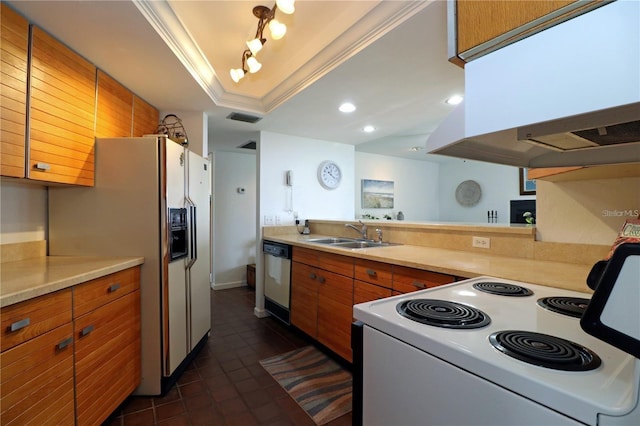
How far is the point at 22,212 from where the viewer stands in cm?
183

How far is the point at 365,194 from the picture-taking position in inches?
225

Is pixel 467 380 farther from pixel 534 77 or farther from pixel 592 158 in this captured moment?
pixel 592 158

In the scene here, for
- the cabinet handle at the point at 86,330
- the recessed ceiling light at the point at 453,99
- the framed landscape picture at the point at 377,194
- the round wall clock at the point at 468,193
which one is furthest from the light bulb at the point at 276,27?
the round wall clock at the point at 468,193

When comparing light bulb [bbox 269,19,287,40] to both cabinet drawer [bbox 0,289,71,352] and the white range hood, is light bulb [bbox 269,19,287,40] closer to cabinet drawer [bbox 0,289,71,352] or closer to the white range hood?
the white range hood

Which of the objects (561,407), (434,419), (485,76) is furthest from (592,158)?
(434,419)

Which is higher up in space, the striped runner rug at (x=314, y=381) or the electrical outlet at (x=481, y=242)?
the electrical outlet at (x=481, y=242)

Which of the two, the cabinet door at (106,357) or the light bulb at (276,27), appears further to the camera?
the light bulb at (276,27)

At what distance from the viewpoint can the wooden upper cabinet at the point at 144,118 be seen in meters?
2.47

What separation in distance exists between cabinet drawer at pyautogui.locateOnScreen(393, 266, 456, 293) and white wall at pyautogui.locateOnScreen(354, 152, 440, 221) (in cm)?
377

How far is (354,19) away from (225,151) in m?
3.37

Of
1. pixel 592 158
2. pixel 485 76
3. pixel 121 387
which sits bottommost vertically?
pixel 121 387

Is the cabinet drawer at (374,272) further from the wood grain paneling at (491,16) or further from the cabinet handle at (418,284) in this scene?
the wood grain paneling at (491,16)

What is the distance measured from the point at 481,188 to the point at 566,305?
6.07m

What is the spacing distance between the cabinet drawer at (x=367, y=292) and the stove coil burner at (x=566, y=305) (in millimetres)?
936
